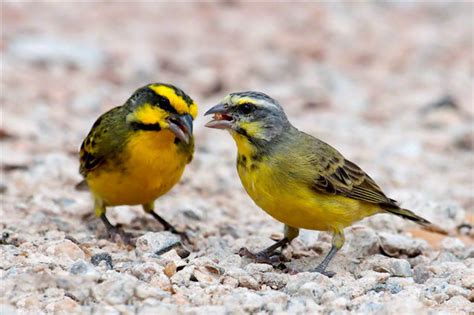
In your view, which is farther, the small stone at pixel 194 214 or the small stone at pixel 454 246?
the small stone at pixel 194 214

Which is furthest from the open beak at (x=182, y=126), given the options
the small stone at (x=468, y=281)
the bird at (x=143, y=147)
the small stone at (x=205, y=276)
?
the small stone at (x=468, y=281)

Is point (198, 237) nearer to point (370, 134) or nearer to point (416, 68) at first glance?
point (370, 134)

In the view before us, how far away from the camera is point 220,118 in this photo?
6.47 metres

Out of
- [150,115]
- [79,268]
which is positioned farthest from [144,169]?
[79,268]

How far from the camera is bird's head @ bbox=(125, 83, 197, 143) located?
22.2ft

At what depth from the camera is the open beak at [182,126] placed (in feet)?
22.2

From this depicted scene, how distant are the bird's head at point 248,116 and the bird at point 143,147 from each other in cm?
39

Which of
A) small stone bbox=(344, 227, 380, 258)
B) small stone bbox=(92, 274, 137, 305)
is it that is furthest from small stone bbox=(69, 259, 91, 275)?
small stone bbox=(344, 227, 380, 258)

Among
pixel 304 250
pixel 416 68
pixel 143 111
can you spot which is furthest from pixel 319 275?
pixel 416 68

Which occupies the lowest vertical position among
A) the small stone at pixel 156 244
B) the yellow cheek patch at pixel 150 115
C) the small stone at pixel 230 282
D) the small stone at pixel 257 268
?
the small stone at pixel 156 244

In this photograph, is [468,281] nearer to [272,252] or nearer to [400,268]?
[400,268]

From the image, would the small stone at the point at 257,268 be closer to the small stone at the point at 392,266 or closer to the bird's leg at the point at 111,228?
the small stone at the point at 392,266

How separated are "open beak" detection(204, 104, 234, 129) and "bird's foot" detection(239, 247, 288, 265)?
38.7 inches

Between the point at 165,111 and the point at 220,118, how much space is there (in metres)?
0.55
